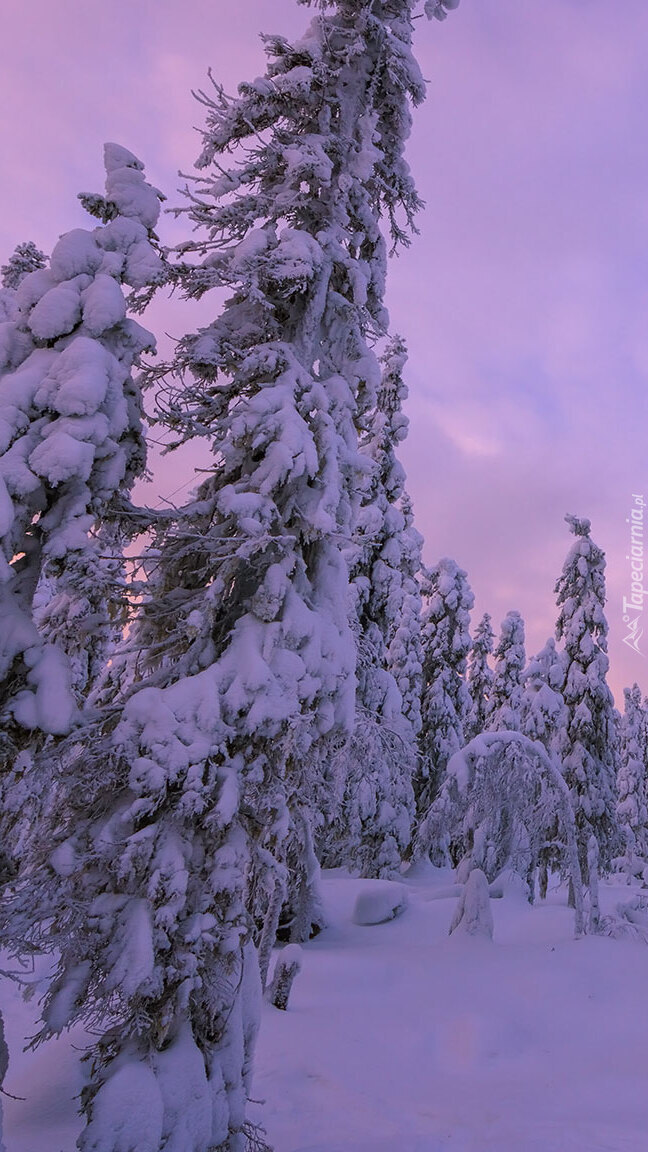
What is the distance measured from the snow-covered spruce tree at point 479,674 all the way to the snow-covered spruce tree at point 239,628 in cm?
3120

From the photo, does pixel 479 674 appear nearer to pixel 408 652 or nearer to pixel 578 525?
pixel 408 652

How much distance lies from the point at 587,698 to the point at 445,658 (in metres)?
9.82

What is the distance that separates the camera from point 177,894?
18.1ft

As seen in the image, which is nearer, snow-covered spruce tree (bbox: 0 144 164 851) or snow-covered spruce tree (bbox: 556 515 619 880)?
snow-covered spruce tree (bbox: 0 144 164 851)

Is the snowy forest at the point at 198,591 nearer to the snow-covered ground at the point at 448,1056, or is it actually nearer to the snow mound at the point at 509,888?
the snow-covered ground at the point at 448,1056

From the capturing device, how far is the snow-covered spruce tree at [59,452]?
5.46 meters

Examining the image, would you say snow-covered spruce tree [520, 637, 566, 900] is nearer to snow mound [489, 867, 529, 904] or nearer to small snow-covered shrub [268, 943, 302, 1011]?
snow mound [489, 867, 529, 904]

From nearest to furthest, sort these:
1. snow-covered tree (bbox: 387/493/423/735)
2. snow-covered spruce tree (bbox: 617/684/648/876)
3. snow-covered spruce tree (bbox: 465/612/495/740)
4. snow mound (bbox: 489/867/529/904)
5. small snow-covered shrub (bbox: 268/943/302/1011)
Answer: small snow-covered shrub (bbox: 268/943/302/1011)
snow mound (bbox: 489/867/529/904)
snow-covered tree (bbox: 387/493/423/735)
snow-covered spruce tree (bbox: 465/612/495/740)
snow-covered spruce tree (bbox: 617/684/648/876)

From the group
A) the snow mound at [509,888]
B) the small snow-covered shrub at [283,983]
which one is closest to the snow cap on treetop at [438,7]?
the small snow-covered shrub at [283,983]

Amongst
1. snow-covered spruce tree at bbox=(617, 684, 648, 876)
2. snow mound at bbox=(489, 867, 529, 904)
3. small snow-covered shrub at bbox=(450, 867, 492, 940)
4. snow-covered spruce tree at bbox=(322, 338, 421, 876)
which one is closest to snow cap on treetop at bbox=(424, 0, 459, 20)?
snow-covered spruce tree at bbox=(322, 338, 421, 876)

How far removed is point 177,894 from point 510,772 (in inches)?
455

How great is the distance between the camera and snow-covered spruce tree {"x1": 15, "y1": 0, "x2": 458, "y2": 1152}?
5.54 meters

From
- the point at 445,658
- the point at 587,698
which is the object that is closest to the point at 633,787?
the point at 445,658

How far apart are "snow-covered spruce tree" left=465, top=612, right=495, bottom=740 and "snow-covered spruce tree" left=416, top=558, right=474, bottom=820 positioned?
4.22 m
